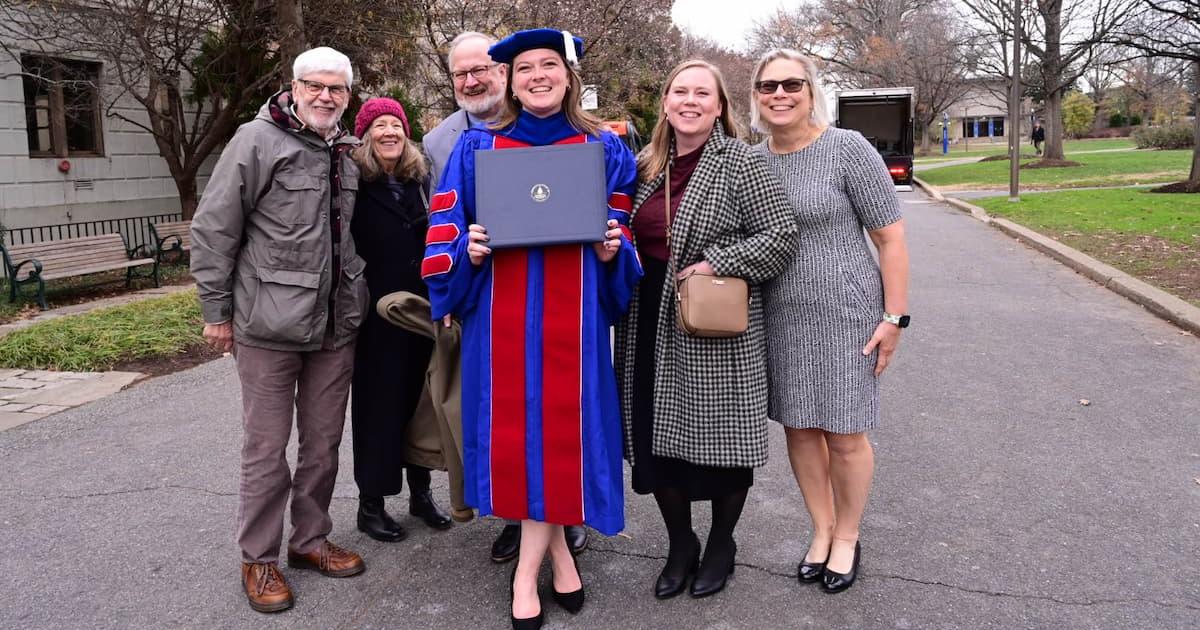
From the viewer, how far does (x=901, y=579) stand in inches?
145

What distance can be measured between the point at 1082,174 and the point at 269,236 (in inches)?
1219

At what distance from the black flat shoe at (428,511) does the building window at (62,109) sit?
41.7 ft

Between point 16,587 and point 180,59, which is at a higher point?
point 180,59

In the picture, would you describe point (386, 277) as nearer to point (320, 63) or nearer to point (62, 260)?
point (320, 63)

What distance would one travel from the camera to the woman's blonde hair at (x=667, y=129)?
10.8 ft

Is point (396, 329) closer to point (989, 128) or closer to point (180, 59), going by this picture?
point (180, 59)

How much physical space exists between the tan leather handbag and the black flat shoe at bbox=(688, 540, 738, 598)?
0.95 m

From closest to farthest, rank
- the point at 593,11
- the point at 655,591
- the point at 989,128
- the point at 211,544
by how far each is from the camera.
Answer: the point at 655,591, the point at 211,544, the point at 593,11, the point at 989,128

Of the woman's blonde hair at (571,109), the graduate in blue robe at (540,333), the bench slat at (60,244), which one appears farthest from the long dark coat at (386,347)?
the bench slat at (60,244)

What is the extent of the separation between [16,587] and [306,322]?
5.38ft

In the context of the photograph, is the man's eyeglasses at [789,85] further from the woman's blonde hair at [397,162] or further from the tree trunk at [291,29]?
the tree trunk at [291,29]

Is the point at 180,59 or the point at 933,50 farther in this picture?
the point at 933,50

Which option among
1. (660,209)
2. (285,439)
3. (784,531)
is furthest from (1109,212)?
(285,439)

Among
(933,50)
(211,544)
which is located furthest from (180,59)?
(933,50)
